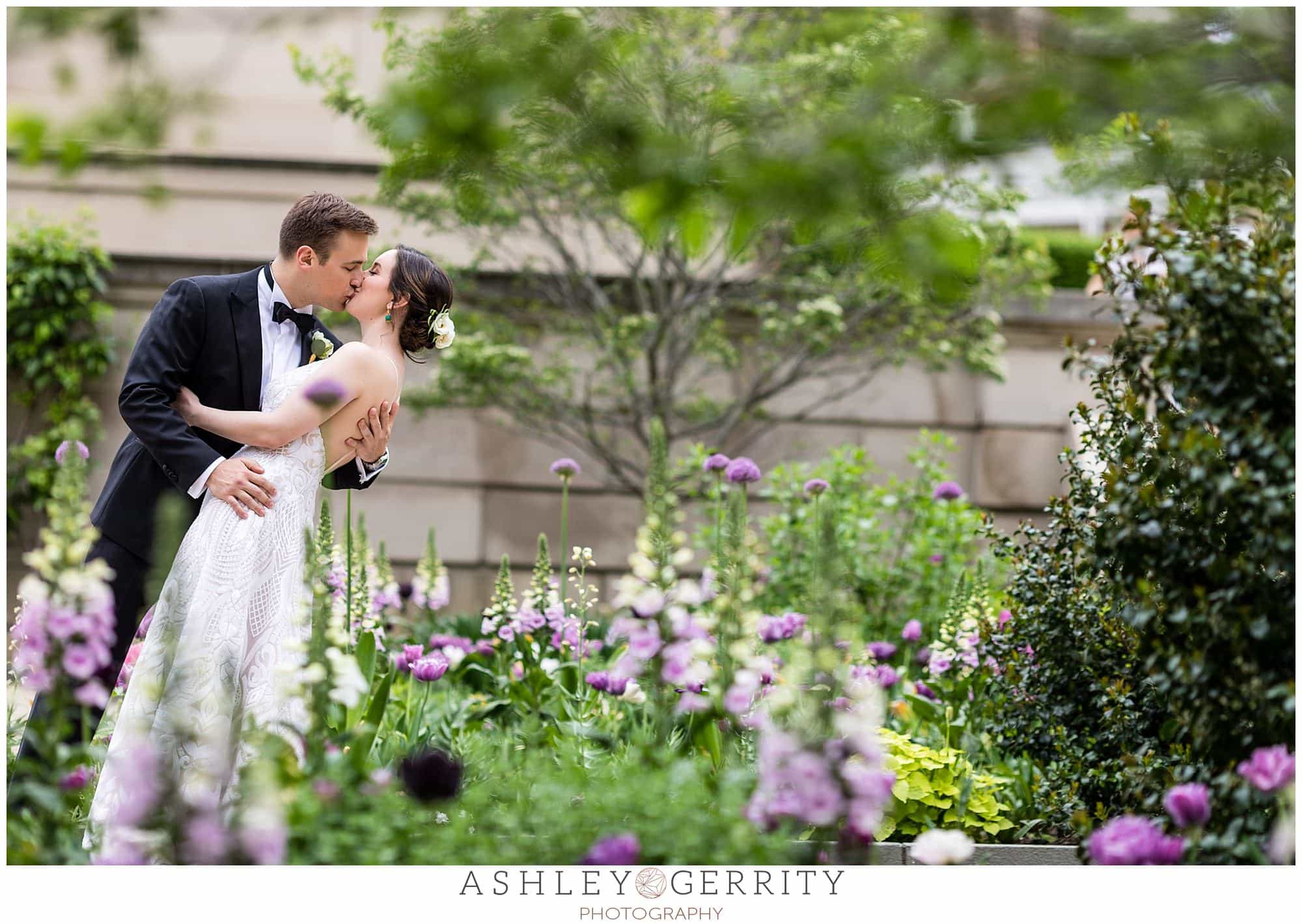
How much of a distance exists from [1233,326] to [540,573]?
2.73 m

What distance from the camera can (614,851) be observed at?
89.4 inches

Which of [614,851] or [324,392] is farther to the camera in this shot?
[324,392]

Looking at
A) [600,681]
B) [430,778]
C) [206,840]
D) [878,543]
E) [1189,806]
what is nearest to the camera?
[206,840]

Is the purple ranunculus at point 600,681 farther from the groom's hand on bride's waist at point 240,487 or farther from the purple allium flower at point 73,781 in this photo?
the purple allium flower at point 73,781

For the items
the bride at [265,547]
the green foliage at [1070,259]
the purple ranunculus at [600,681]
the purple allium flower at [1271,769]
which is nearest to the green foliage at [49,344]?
the bride at [265,547]

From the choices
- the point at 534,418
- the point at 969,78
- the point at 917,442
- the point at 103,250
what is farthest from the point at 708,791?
the point at 103,250

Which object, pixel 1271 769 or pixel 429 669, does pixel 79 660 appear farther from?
pixel 1271 769

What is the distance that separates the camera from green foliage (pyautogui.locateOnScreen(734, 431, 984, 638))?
6.09 metres

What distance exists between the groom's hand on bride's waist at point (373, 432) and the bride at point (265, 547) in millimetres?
25

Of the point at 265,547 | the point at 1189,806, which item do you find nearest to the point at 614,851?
the point at 1189,806

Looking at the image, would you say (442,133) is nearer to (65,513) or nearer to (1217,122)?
(65,513)

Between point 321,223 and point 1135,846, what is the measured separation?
8.78 feet

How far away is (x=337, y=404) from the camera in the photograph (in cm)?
312

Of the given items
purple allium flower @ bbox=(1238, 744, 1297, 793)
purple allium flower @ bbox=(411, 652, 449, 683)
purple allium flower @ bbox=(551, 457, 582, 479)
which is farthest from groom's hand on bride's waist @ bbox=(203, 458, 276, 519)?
purple allium flower @ bbox=(1238, 744, 1297, 793)
